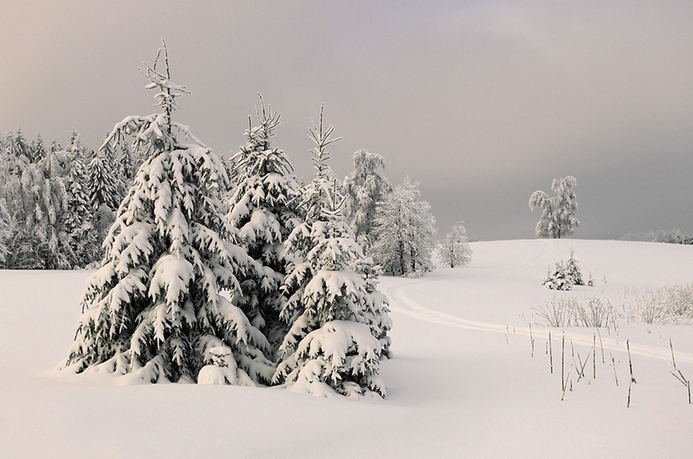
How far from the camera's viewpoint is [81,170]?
4178cm

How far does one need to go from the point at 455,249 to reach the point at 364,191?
571 inches

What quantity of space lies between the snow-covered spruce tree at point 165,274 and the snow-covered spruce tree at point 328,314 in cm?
96

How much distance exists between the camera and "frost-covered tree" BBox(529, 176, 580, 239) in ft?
218

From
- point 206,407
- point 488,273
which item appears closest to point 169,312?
point 206,407

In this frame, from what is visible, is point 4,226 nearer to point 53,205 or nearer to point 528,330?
point 53,205

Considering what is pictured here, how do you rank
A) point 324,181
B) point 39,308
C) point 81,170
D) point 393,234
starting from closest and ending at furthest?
point 324,181 → point 39,308 → point 393,234 → point 81,170

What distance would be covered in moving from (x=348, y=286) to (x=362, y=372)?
133cm

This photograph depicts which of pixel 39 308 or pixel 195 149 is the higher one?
pixel 195 149


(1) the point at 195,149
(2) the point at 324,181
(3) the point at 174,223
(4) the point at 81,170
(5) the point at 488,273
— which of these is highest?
(4) the point at 81,170

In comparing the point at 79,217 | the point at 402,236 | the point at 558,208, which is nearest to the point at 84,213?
the point at 79,217

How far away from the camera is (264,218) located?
8445 mm

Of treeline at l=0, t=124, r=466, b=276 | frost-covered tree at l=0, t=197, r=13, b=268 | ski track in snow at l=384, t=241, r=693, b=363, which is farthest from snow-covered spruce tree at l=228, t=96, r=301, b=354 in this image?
frost-covered tree at l=0, t=197, r=13, b=268

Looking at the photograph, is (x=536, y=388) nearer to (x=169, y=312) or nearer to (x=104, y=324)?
(x=169, y=312)

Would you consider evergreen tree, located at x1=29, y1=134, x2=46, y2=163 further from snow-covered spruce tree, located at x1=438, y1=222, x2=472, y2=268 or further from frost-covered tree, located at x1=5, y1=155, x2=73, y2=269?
snow-covered spruce tree, located at x1=438, y1=222, x2=472, y2=268
